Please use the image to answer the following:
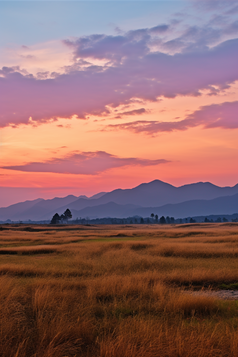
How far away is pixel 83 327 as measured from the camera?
7672 mm

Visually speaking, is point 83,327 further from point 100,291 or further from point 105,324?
point 100,291

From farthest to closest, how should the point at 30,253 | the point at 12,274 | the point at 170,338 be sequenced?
1. the point at 30,253
2. the point at 12,274
3. the point at 170,338

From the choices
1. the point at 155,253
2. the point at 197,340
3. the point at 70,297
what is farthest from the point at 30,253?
the point at 197,340

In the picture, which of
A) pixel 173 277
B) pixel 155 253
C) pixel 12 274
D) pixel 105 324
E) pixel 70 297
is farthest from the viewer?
pixel 155 253

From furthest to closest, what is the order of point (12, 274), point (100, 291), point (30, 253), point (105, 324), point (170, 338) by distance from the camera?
point (30, 253) < point (12, 274) < point (100, 291) < point (105, 324) < point (170, 338)

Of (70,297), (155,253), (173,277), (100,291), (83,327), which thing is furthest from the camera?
(155,253)

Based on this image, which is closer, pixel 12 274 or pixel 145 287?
pixel 145 287

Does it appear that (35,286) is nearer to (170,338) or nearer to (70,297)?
(70,297)

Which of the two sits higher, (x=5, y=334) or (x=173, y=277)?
(x=5, y=334)

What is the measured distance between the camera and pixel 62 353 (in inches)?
243

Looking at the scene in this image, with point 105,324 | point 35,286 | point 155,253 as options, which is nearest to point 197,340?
point 105,324

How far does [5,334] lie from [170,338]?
400 cm

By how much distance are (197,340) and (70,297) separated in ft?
18.4

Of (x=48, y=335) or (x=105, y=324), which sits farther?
(x=105, y=324)
